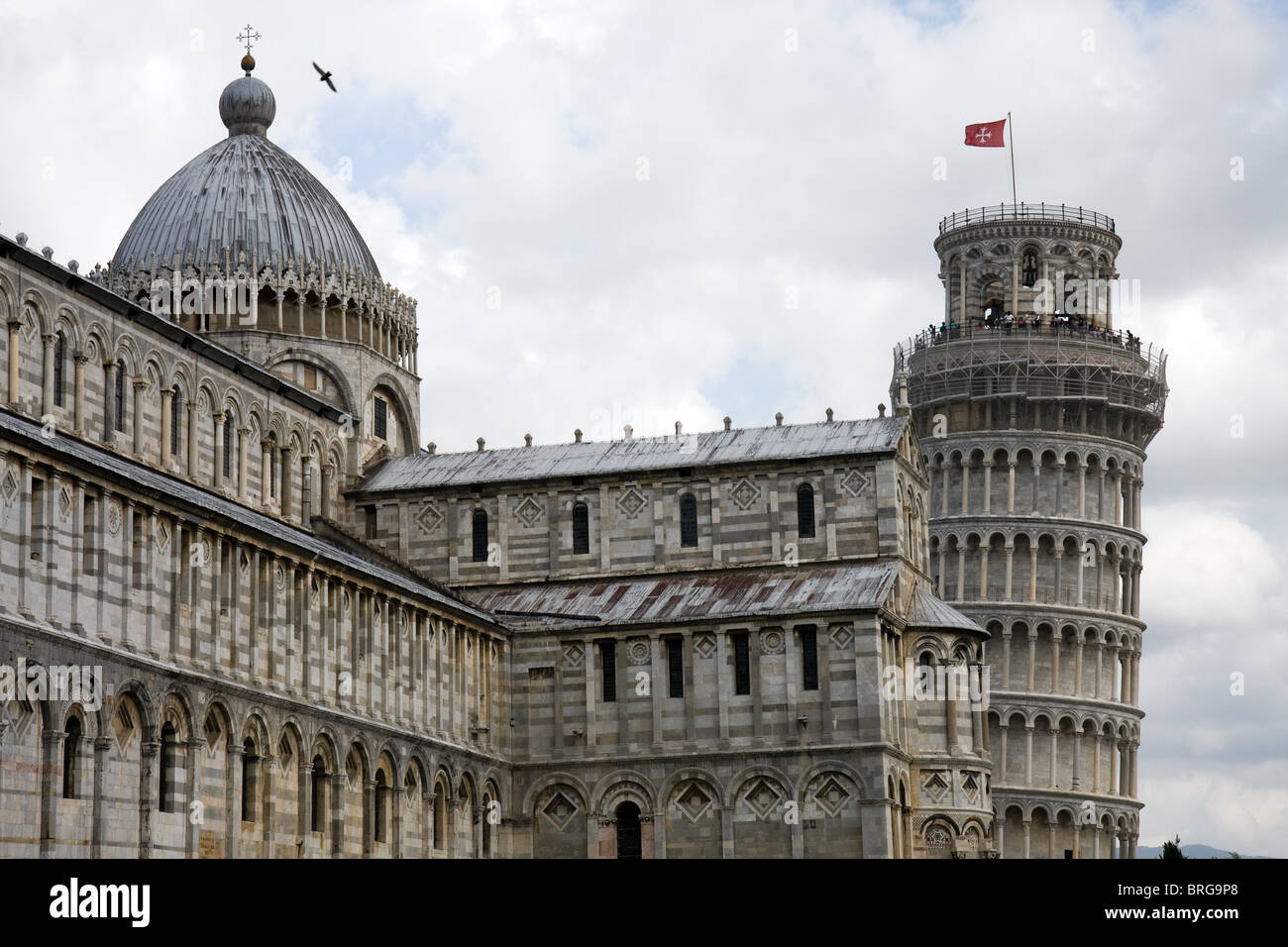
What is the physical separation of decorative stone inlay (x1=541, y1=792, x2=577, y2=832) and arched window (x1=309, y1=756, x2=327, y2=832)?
475 inches

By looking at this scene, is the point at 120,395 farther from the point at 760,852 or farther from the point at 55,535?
the point at 760,852

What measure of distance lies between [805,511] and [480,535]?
1136 centimetres

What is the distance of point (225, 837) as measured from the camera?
58.3 meters

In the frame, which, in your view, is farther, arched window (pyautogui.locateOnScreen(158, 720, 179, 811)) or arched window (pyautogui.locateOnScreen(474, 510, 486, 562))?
arched window (pyautogui.locateOnScreen(474, 510, 486, 562))

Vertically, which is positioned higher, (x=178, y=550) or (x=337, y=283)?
(x=337, y=283)

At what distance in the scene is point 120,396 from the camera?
68.1 metres

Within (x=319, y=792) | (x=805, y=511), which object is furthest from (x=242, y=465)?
(x=805, y=511)

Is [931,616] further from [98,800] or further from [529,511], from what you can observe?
[98,800]

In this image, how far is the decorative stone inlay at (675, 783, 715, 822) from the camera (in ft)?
241

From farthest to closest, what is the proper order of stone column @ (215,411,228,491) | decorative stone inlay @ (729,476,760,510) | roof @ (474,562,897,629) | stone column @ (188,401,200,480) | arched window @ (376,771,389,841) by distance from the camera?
decorative stone inlay @ (729,476,760,510) < roof @ (474,562,897,629) < stone column @ (215,411,228,491) < stone column @ (188,401,200,480) < arched window @ (376,771,389,841)

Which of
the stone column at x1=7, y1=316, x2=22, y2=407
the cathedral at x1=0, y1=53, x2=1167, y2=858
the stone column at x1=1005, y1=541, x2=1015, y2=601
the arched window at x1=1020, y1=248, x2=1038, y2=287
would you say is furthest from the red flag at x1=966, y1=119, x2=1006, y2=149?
the stone column at x1=7, y1=316, x2=22, y2=407

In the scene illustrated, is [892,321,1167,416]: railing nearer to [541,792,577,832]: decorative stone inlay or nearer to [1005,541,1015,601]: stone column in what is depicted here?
[1005,541,1015,601]: stone column

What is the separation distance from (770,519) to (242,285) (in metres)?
20.2
